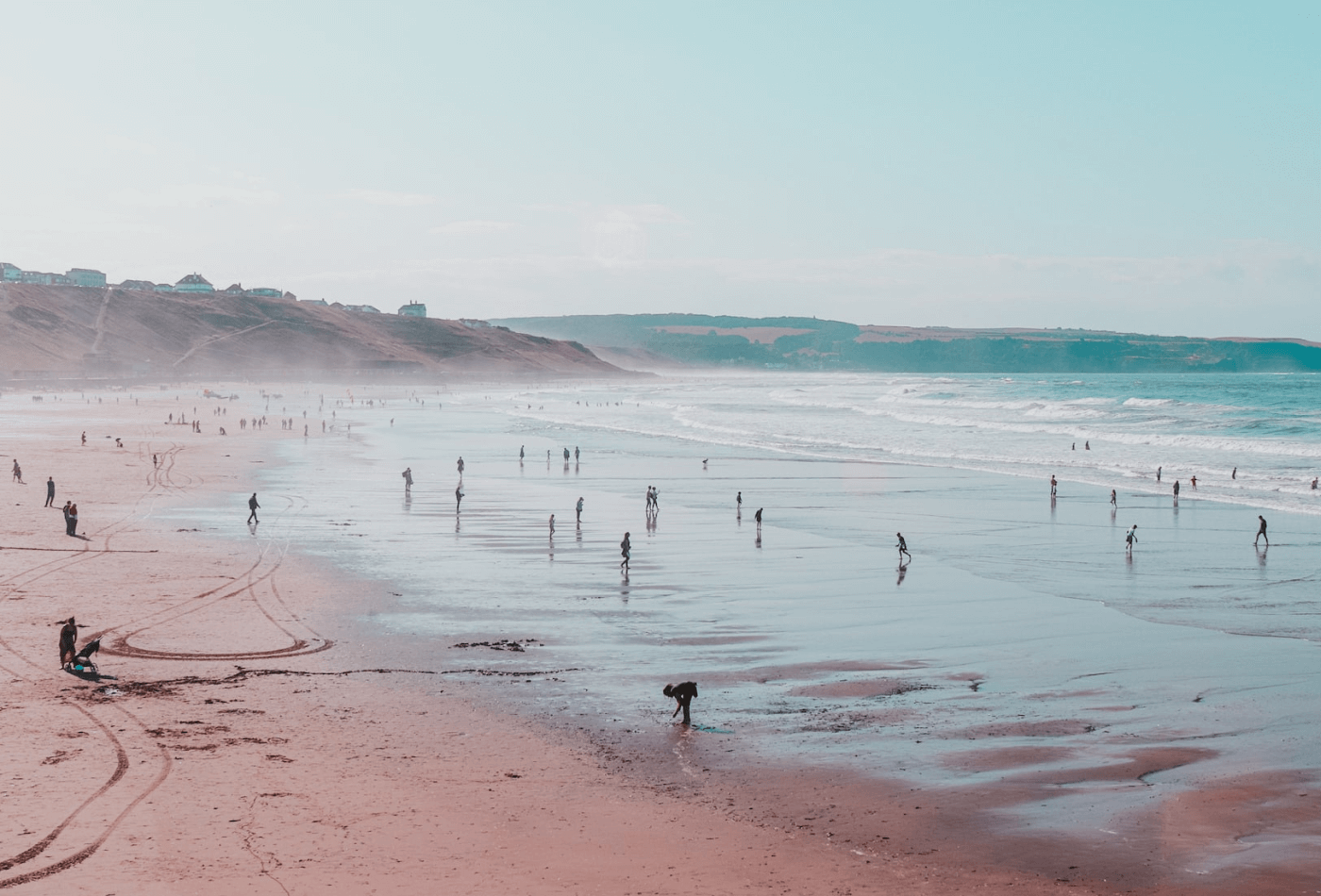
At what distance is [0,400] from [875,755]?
10514cm

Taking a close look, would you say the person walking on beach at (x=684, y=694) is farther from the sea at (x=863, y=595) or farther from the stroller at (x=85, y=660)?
the stroller at (x=85, y=660)

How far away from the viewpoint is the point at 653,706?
1433 cm

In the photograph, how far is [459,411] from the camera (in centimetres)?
10019

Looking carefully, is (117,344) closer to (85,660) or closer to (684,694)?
(85,660)

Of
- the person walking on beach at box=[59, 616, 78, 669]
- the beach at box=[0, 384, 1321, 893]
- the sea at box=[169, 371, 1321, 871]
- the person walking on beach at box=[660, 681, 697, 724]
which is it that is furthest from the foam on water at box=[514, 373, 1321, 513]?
the person walking on beach at box=[59, 616, 78, 669]

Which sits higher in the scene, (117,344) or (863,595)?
A: (117,344)

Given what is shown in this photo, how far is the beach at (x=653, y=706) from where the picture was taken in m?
9.80

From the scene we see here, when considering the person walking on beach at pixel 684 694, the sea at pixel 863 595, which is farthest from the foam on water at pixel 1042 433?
the person walking on beach at pixel 684 694

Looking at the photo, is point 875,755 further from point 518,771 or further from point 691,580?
point 691,580

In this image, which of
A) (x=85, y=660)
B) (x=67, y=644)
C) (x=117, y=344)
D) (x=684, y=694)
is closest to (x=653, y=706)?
(x=684, y=694)

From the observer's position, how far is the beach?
9.80m

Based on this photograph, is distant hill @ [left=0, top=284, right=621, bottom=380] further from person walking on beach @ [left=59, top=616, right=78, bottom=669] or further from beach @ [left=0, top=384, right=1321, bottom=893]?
person walking on beach @ [left=59, top=616, right=78, bottom=669]

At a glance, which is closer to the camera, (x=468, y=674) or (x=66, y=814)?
(x=66, y=814)

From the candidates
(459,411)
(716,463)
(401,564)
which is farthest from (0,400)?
(401,564)
